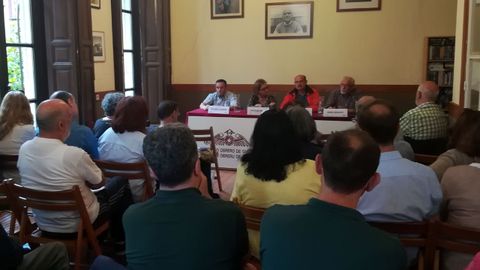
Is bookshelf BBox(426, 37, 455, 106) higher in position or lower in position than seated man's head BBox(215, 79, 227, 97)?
higher

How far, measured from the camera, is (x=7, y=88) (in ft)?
17.1

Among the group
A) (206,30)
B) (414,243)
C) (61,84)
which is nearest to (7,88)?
(61,84)

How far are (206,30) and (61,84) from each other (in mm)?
3141

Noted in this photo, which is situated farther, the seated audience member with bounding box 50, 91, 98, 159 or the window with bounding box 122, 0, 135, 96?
the window with bounding box 122, 0, 135, 96

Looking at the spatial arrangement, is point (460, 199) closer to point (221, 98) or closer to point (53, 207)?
point (53, 207)

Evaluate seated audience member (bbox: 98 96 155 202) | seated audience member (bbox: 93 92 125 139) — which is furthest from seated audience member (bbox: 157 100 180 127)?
seated audience member (bbox: 98 96 155 202)

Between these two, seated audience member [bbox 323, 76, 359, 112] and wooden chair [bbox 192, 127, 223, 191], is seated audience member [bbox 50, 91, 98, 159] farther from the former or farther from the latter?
seated audience member [bbox 323, 76, 359, 112]

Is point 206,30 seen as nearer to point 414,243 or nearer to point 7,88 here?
point 7,88

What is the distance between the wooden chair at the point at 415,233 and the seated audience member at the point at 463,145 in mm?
755

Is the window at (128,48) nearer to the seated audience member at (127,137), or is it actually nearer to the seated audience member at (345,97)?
the seated audience member at (345,97)

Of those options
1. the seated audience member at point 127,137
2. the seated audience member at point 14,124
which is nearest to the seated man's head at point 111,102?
the seated audience member at point 14,124

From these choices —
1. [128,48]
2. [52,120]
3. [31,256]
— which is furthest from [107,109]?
[128,48]

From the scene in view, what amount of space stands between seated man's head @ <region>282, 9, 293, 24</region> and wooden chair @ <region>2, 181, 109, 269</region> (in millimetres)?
5719

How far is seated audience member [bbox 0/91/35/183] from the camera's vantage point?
11.7 feet
